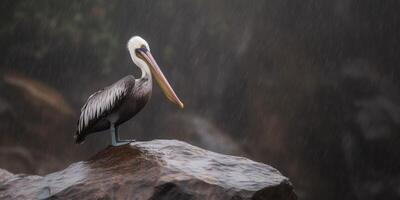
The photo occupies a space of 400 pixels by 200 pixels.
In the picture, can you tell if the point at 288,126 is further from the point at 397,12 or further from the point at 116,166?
the point at 116,166

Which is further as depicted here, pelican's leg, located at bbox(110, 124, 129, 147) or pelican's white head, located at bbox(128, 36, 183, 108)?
pelican's white head, located at bbox(128, 36, 183, 108)

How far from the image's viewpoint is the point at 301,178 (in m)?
12.5

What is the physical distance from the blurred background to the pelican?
6527 mm

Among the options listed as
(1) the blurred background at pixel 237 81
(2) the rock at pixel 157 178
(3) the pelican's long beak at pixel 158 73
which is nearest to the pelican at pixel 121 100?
(3) the pelican's long beak at pixel 158 73

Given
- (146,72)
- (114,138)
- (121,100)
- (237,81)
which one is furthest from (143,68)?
(237,81)

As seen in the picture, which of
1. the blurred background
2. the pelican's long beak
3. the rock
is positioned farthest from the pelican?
the blurred background

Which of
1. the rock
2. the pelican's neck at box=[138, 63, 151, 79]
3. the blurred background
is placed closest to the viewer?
the rock

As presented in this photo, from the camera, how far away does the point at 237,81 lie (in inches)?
503

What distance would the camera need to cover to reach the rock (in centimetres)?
454

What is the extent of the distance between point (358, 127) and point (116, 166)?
26.7 feet

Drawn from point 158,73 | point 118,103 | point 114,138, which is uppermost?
point 158,73

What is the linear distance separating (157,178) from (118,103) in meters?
0.98

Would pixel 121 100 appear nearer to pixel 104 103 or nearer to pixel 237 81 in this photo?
pixel 104 103

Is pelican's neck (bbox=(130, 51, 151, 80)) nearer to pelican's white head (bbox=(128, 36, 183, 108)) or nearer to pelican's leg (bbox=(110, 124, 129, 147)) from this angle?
pelican's white head (bbox=(128, 36, 183, 108))
